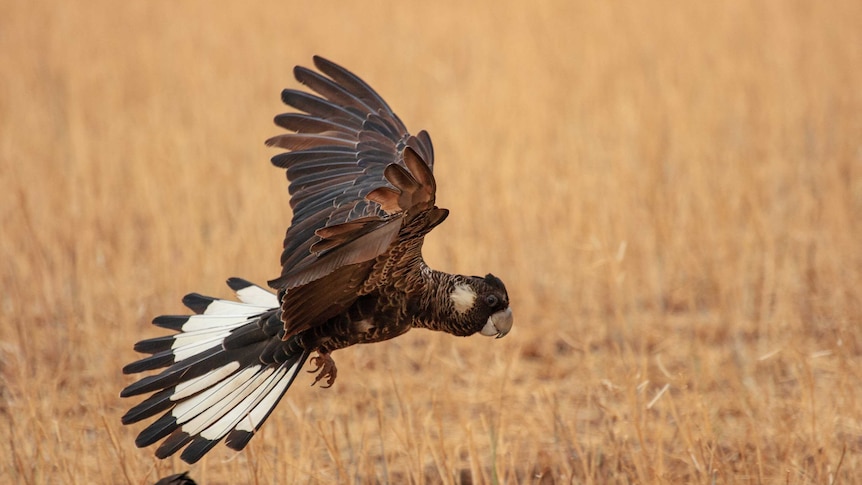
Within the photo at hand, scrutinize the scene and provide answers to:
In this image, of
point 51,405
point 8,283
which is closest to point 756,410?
point 51,405

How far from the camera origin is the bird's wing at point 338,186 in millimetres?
2463

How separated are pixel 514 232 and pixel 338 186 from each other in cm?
272

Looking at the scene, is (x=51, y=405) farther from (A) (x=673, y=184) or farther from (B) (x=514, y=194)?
(A) (x=673, y=184)

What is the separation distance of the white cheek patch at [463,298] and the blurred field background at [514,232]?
1.79 feet

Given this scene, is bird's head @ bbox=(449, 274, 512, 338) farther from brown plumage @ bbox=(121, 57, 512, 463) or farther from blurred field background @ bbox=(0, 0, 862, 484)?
blurred field background @ bbox=(0, 0, 862, 484)

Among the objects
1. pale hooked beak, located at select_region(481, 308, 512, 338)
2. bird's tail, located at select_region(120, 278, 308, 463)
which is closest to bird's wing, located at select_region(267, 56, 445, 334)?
bird's tail, located at select_region(120, 278, 308, 463)

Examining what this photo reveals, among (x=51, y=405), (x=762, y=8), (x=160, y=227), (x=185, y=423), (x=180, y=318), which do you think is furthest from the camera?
(x=762, y=8)

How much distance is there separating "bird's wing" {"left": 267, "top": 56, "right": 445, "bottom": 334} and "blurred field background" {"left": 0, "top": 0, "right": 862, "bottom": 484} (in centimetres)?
53

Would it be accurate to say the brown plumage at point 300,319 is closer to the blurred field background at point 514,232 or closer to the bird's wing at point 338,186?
the bird's wing at point 338,186

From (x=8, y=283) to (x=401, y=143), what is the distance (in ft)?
9.36

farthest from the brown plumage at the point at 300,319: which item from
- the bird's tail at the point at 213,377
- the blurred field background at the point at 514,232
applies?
the blurred field background at the point at 514,232

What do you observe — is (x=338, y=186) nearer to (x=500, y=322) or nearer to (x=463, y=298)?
(x=463, y=298)

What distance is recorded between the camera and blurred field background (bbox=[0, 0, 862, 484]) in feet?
11.8

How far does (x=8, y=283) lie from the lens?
5.24 meters
